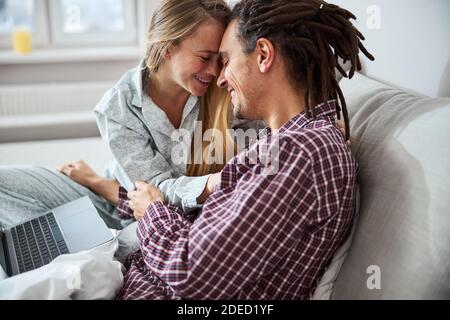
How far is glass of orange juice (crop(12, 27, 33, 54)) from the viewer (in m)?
2.88

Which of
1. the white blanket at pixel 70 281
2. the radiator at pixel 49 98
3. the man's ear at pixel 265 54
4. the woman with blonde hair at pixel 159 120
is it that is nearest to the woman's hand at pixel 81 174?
the woman with blonde hair at pixel 159 120

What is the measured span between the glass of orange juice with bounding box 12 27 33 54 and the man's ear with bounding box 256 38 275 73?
7.20 feet

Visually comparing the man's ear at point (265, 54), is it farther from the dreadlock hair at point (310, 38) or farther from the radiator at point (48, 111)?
the radiator at point (48, 111)

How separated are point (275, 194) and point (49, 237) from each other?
0.70 metres

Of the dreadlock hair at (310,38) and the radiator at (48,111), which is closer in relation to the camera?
the dreadlock hair at (310,38)

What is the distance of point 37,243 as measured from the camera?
1.27 m

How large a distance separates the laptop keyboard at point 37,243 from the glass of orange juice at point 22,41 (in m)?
1.82

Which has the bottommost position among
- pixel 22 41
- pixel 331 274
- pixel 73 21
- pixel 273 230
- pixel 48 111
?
pixel 48 111

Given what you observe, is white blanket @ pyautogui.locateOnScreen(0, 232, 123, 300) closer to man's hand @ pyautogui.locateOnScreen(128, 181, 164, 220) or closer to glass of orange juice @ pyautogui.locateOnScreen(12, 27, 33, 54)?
man's hand @ pyautogui.locateOnScreen(128, 181, 164, 220)

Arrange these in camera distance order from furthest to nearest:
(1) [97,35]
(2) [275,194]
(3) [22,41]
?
1. (1) [97,35]
2. (3) [22,41]
3. (2) [275,194]

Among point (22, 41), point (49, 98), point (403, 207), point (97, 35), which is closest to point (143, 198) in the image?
point (403, 207)

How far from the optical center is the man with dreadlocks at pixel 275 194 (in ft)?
2.97

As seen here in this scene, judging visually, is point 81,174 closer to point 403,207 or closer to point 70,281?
point 70,281
